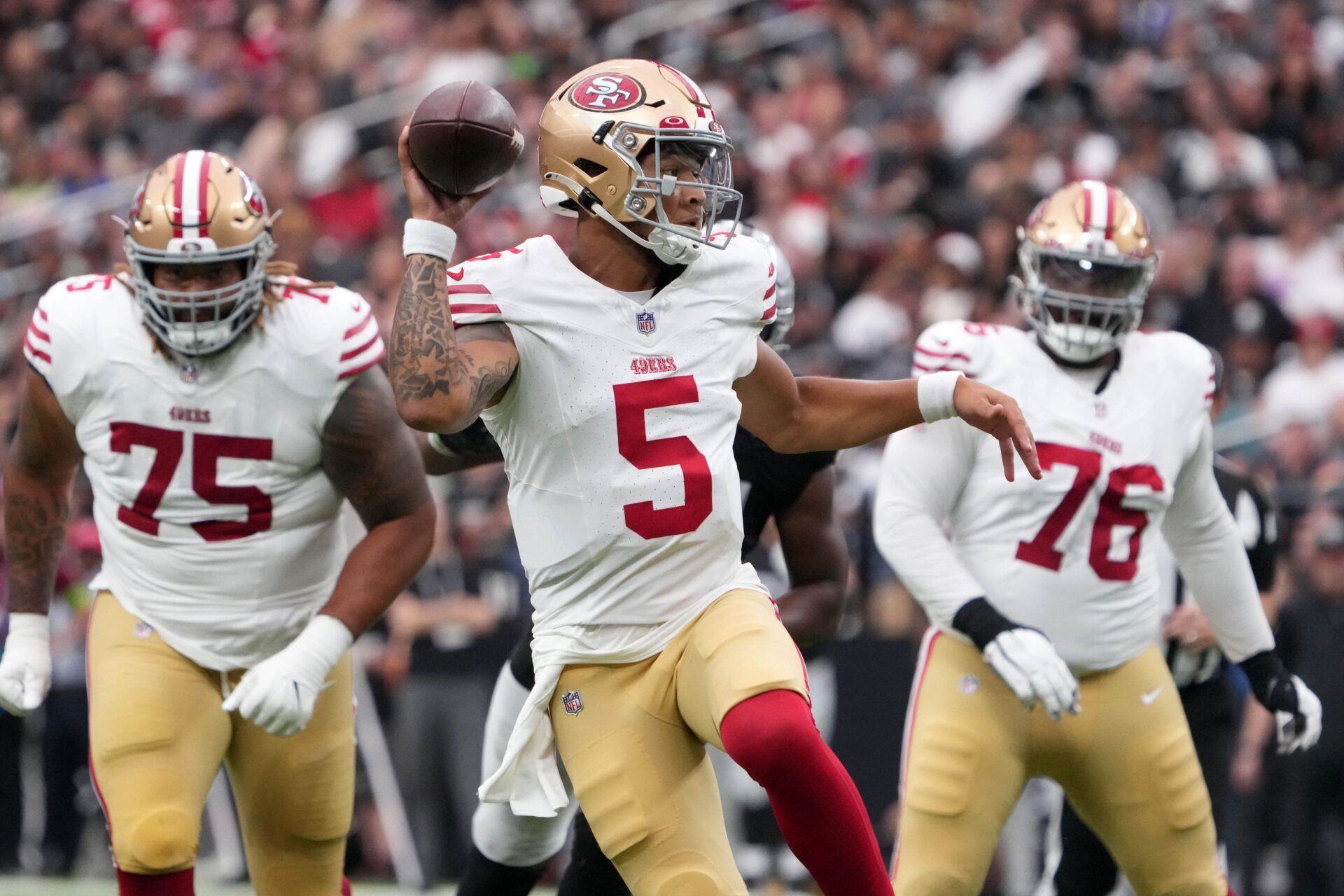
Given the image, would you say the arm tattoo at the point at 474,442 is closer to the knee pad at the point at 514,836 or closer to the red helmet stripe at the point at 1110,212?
the knee pad at the point at 514,836

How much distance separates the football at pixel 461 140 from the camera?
11.0 ft

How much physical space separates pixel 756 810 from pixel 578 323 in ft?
13.4

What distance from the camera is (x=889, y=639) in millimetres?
7227

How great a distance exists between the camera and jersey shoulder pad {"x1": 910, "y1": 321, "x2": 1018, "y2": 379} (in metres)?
4.54

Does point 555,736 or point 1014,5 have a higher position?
point 555,736

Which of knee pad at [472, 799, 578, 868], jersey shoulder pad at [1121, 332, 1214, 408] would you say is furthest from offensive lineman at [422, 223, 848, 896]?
jersey shoulder pad at [1121, 332, 1214, 408]

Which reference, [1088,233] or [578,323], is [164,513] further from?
[1088,233]

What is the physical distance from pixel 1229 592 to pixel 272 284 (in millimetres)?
2516

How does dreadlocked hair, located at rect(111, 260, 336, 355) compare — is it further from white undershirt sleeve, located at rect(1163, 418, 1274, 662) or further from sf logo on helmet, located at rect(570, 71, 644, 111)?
white undershirt sleeve, located at rect(1163, 418, 1274, 662)

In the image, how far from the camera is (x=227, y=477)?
423 cm

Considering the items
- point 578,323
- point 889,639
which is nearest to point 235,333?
point 578,323

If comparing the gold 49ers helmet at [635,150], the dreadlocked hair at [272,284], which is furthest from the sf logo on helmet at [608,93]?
the dreadlocked hair at [272,284]

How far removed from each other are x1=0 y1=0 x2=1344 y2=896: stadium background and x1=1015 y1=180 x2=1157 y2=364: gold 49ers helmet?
2.77m

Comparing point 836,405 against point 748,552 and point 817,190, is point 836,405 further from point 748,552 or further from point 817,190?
point 817,190
